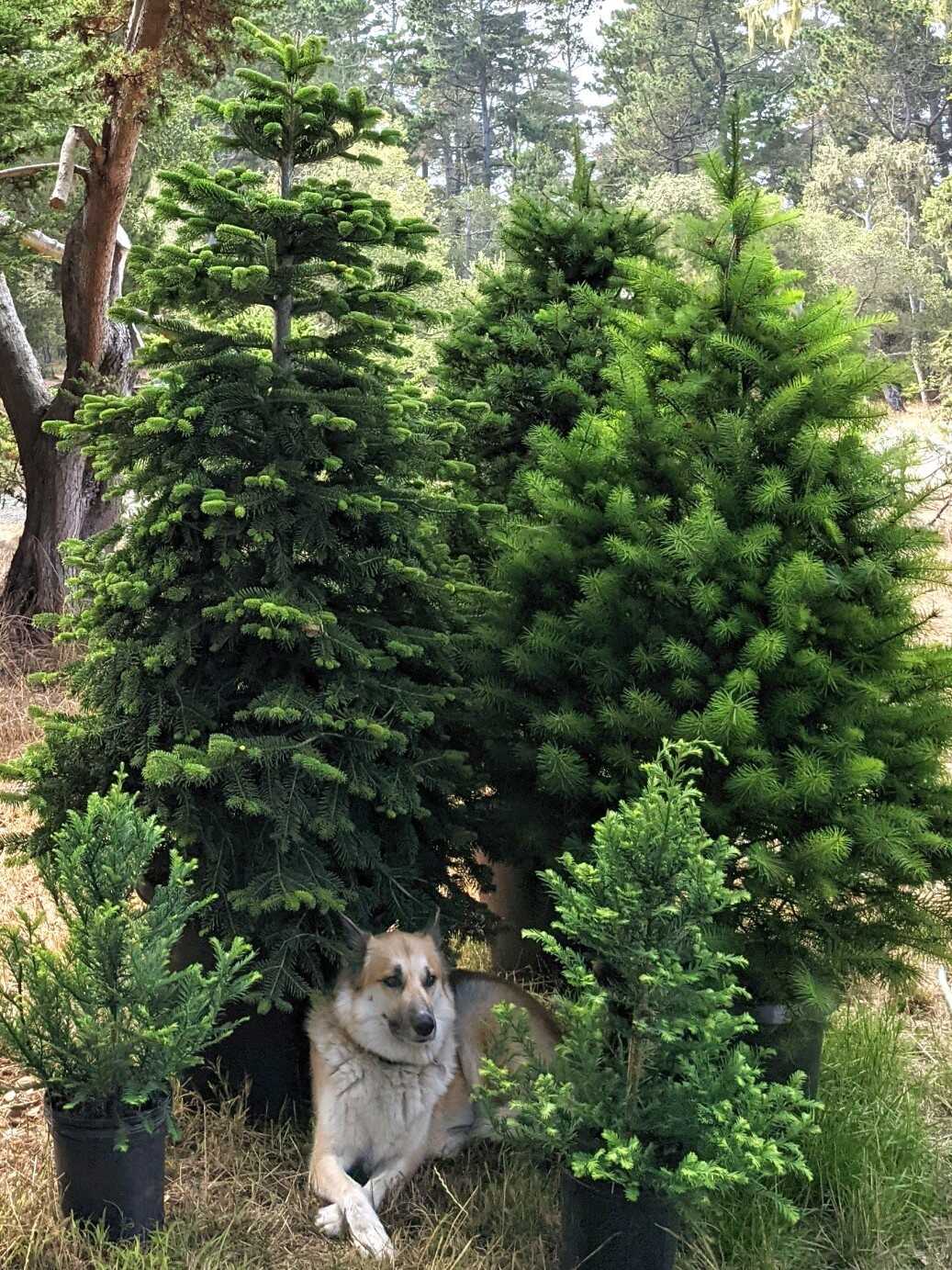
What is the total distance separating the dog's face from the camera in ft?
12.2

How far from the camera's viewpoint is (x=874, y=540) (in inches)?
150

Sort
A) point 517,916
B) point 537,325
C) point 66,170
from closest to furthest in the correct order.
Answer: point 517,916, point 537,325, point 66,170

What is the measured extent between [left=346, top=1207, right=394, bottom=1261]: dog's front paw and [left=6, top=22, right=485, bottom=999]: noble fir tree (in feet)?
2.18

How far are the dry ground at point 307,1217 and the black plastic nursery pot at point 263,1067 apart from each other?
0.09 meters

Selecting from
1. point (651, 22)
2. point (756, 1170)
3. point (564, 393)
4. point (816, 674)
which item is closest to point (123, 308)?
point (564, 393)

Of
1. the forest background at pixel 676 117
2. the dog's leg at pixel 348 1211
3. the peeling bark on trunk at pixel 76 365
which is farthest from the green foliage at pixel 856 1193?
the forest background at pixel 676 117

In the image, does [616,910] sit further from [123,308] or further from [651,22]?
[651,22]

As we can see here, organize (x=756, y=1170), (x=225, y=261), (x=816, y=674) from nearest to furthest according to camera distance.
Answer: (x=756, y=1170) < (x=816, y=674) < (x=225, y=261)

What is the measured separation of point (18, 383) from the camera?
1098cm

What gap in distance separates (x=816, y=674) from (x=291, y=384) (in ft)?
6.39

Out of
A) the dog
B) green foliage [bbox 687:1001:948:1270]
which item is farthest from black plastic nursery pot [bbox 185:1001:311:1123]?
green foliage [bbox 687:1001:948:1270]

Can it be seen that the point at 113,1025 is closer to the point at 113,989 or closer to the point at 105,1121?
the point at 113,989

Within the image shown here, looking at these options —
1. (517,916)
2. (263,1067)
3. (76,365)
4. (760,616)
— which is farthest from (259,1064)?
(76,365)

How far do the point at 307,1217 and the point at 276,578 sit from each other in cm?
194
